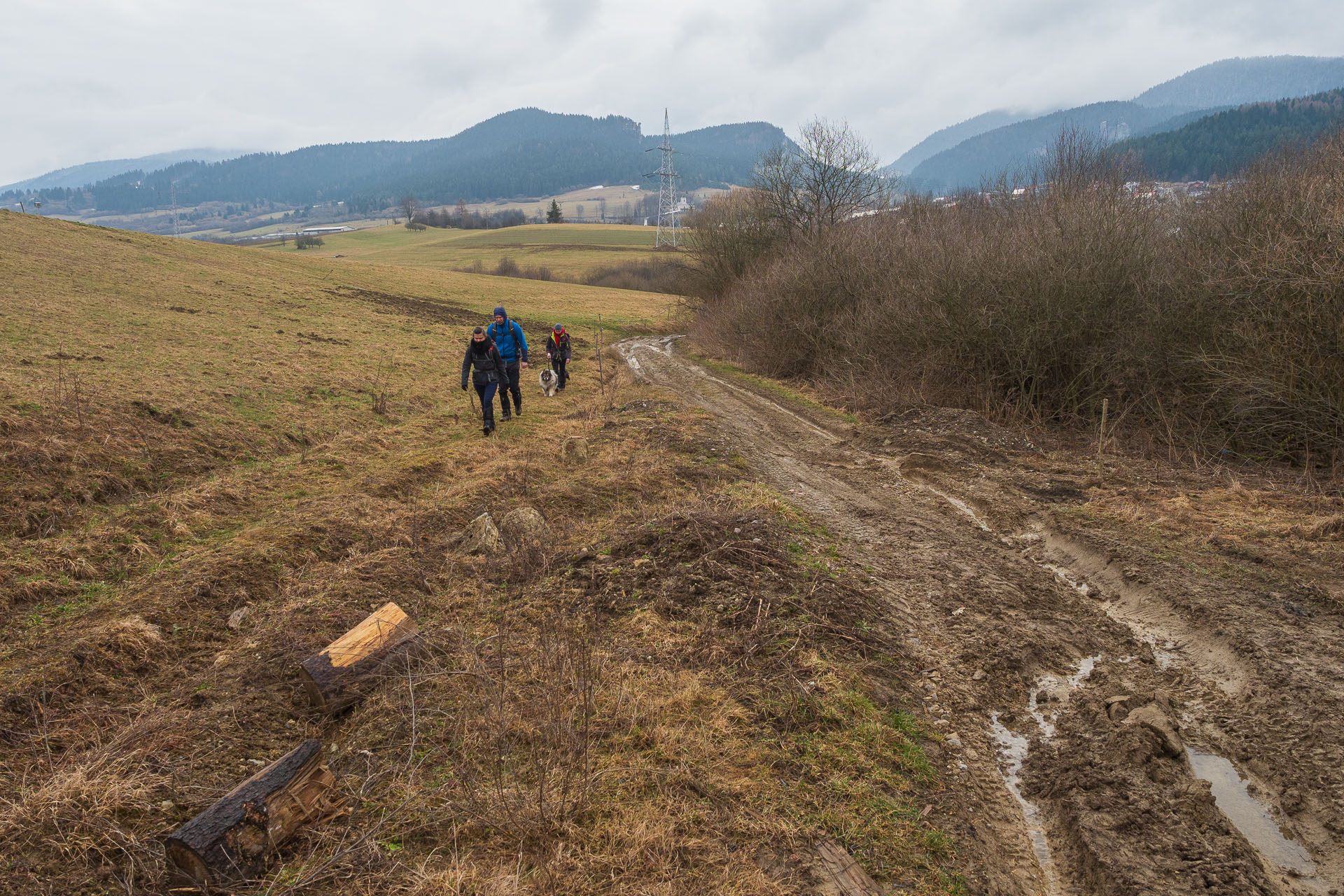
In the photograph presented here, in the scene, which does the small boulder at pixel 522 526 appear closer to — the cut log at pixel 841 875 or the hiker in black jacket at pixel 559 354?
the cut log at pixel 841 875

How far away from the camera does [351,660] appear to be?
535 centimetres

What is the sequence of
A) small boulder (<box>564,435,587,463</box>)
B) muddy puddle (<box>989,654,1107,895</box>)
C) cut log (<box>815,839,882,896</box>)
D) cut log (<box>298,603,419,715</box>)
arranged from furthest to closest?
small boulder (<box>564,435,587,463</box>), cut log (<box>298,603,419,715</box>), muddy puddle (<box>989,654,1107,895</box>), cut log (<box>815,839,882,896</box>)

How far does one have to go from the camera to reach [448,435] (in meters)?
13.5

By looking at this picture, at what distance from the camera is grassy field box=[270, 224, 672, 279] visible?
7681 cm

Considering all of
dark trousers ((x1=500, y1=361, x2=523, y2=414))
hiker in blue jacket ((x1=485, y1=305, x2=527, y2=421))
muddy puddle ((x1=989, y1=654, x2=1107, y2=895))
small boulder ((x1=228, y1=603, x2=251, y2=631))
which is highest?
hiker in blue jacket ((x1=485, y1=305, x2=527, y2=421))

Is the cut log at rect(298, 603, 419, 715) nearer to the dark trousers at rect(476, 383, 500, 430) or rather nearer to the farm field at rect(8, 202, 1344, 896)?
the farm field at rect(8, 202, 1344, 896)

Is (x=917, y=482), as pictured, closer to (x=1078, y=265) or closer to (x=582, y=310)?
(x=1078, y=265)

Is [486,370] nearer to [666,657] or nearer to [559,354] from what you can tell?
[559,354]

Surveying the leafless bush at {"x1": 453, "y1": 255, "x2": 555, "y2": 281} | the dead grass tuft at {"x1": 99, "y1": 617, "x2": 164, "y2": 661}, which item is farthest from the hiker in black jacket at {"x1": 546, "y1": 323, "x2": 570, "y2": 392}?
the leafless bush at {"x1": 453, "y1": 255, "x2": 555, "y2": 281}

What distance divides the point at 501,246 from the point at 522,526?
90.9 meters

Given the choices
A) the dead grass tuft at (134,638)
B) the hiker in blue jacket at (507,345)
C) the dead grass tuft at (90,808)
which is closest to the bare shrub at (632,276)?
the hiker in blue jacket at (507,345)

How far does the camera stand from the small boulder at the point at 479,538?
791cm

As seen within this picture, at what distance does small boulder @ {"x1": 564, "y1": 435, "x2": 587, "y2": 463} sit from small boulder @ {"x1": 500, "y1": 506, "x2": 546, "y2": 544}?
3.08m

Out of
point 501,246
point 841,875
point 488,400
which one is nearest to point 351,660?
point 841,875
